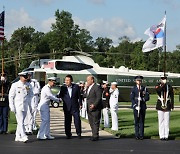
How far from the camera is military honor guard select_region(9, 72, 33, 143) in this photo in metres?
13.5

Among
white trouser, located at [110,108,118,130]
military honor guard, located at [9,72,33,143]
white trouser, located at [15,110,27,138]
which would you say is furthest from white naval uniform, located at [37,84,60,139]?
white trouser, located at [110,108,118,130]

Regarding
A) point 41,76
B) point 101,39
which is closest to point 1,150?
point 41,76

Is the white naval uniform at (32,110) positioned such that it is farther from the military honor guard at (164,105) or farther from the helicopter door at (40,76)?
the helicopter door at (40,76)

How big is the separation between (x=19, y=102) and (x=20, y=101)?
1.6 inches

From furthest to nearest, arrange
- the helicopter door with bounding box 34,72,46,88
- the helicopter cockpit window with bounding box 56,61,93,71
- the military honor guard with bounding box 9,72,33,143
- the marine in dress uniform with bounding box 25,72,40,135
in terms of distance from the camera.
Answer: the helicopter cockpit window with bounding box 56,61,93,71 → the helicopter door with bounding box 34,72,46,88 → the marine in dress uniform with bounding box 25,72,40,135 → the military honor guard with bounding box 9,72,33,143

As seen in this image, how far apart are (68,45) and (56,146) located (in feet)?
279

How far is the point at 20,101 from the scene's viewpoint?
13609mm

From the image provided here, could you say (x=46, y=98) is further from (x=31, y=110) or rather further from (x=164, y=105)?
(x=164, y=105)

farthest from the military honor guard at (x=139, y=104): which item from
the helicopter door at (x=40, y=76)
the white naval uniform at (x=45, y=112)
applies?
the helicopter door at (x=40, y=76)

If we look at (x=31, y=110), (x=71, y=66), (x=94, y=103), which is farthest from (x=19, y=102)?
(x=71, y=66)

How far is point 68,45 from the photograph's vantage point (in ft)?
319

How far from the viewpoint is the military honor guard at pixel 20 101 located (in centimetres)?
1351

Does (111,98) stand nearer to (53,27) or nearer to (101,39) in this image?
(53,27)

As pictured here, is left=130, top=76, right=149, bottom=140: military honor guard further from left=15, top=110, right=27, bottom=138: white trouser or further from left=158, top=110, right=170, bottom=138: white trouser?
left=15, top=110, right=27, bottom=138: white trouser
